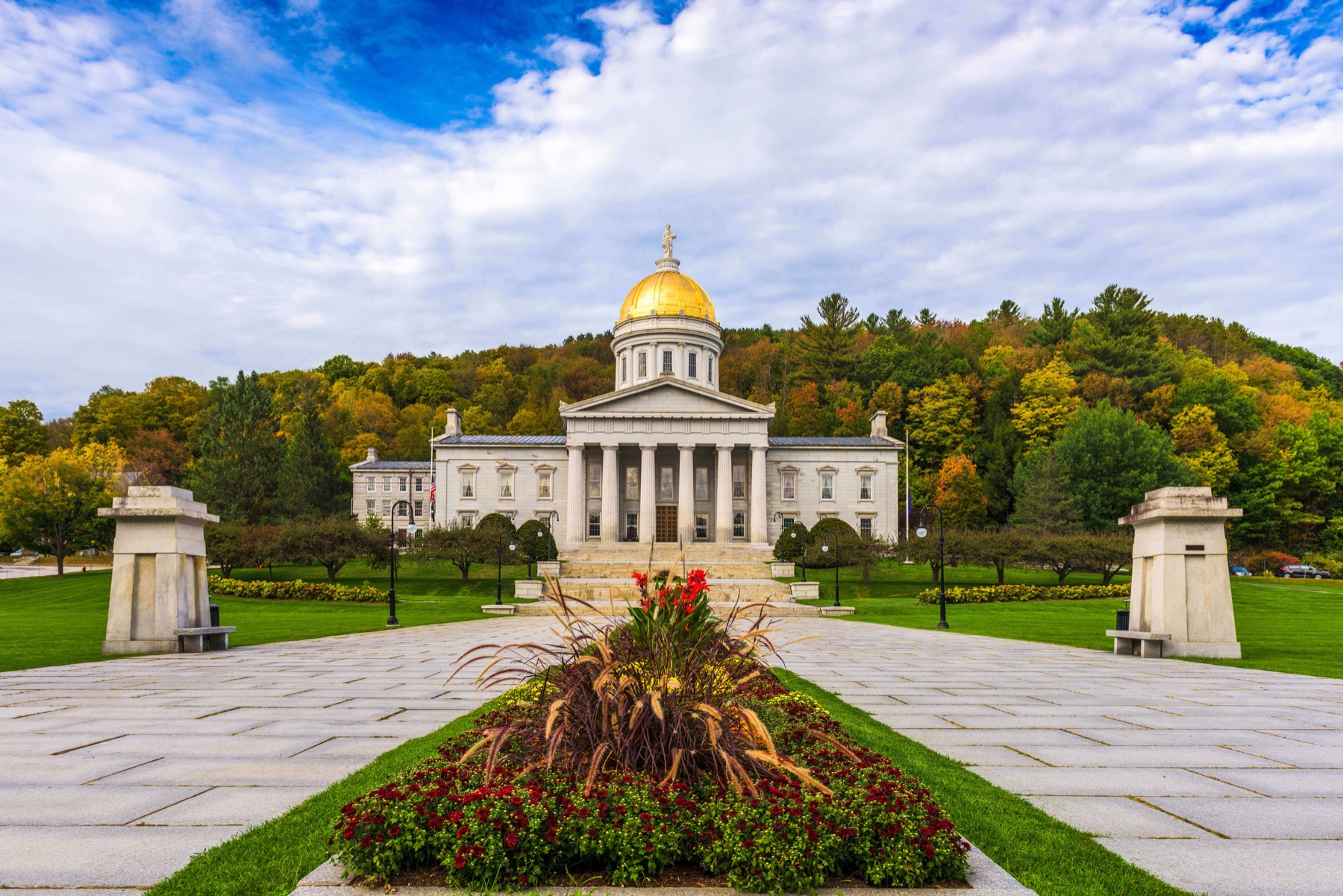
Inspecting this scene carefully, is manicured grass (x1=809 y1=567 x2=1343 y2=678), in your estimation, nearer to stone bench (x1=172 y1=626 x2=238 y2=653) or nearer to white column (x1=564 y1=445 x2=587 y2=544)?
stone bench (x1=172 y1=626 x2=238 y2=653)

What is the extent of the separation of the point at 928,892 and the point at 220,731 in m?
7.17

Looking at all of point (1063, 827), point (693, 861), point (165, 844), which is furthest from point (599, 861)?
point (1063, 827)

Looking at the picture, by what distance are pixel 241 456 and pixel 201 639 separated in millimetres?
46309

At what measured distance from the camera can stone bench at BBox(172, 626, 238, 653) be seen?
52.1ft

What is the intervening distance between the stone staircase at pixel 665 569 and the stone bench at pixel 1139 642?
12990mm

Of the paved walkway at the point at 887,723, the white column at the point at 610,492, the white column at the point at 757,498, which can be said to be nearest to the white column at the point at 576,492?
the white column at the point at 610,492

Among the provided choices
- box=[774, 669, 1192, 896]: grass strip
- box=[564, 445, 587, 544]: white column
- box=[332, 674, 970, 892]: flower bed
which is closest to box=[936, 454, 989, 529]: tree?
box=[564, 445, 587, 544]: white column

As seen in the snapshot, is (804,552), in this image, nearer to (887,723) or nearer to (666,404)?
(666,404)

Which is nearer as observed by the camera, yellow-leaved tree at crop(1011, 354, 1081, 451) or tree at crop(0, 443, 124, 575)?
tree at crop(0, 443, 124, 575)

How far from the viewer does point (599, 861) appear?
4324mm

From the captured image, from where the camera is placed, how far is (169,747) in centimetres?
734

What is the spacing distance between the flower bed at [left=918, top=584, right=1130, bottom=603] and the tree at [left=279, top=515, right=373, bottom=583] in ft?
92.6

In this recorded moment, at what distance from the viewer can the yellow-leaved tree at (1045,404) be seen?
68.6 meters

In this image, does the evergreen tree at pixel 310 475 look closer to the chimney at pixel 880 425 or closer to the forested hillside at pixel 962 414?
the forested hillside at pixel 962 414
